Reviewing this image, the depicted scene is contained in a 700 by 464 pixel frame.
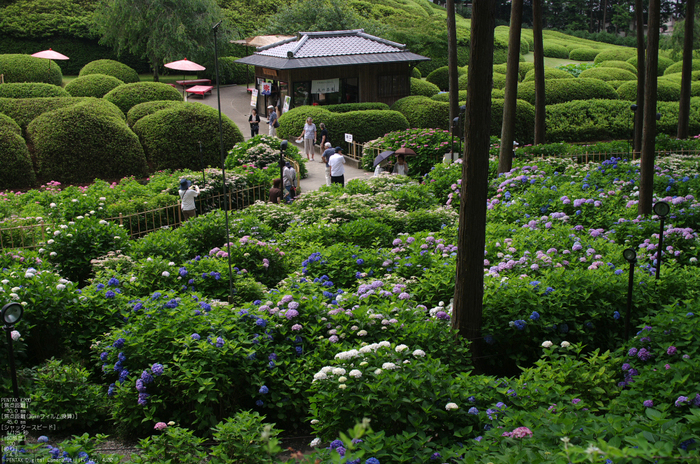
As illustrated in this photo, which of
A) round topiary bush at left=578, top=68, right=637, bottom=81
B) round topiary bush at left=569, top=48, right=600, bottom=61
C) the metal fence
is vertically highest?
round topiary bush at left=569, top=48, right=600, bottom=61

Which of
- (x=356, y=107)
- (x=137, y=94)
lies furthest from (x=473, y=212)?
(x=356, y=107)

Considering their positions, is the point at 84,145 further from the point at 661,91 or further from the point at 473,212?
the point at 661,91

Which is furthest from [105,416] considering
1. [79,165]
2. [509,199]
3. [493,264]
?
[79,165]

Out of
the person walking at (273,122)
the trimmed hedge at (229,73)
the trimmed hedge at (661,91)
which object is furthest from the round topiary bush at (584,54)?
the person walking at (273,122)

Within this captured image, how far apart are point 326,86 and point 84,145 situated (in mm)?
11896

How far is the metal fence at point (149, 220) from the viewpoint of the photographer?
9438 mm

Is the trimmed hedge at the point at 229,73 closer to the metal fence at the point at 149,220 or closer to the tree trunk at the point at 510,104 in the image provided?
the metal fence at the point at 149,220

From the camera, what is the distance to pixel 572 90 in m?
27.3

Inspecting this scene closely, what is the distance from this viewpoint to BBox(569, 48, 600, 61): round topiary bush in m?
50.0

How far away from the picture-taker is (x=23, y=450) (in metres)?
4.04

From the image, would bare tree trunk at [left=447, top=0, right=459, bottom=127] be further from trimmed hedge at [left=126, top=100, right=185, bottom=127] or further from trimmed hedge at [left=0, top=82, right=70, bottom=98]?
trimmed hedge at [left=0, top=82, right=70, bottom=98]

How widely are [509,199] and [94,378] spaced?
26.9ft

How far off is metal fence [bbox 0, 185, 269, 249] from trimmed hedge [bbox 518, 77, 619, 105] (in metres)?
17.1

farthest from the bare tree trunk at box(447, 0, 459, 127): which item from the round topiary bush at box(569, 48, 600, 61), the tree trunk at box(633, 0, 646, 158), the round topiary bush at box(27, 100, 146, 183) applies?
the round topiary bush at box(569, 48, 600, 61)
